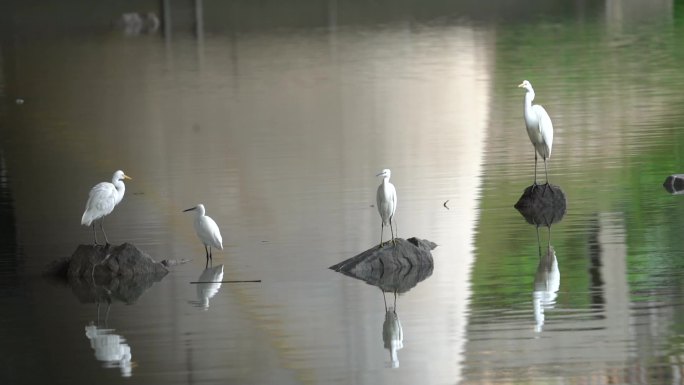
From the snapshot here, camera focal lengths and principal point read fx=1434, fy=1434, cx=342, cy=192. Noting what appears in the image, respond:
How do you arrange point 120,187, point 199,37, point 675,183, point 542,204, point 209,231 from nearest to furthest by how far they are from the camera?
point 209,231
point 120,187
point 542,204
point 675,183
point 199,37

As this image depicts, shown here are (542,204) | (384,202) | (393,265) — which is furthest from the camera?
(542,204)

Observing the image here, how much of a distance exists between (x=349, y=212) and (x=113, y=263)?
289 centimetres

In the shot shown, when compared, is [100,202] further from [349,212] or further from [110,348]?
[349,212]

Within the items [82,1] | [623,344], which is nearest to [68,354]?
[623,344]

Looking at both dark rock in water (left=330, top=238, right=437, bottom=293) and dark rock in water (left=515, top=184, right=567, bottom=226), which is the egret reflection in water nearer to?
dark rock in water (left=330, top=238, right=437, bottom=293)

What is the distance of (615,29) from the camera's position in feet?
117

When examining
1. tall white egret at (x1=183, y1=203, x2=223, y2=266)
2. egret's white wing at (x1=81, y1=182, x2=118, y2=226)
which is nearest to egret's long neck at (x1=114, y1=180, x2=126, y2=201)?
egret's white wing at (x1=81, y1=182, x2=118, y2=226)

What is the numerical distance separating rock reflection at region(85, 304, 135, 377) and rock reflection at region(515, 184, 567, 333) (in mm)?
2683

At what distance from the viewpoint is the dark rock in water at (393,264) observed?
34.1 ft

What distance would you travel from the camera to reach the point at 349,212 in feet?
42.9

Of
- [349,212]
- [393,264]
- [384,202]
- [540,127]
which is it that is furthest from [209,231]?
[540,127]

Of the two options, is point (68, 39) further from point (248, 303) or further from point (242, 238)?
point (248, 303)

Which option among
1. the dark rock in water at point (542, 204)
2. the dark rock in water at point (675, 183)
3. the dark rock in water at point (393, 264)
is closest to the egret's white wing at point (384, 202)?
the dark rock in water at point (393, 264)

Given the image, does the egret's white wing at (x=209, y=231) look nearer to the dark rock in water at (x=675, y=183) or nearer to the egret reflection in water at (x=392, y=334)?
the egret reflection in water at (x=392, y=334)
